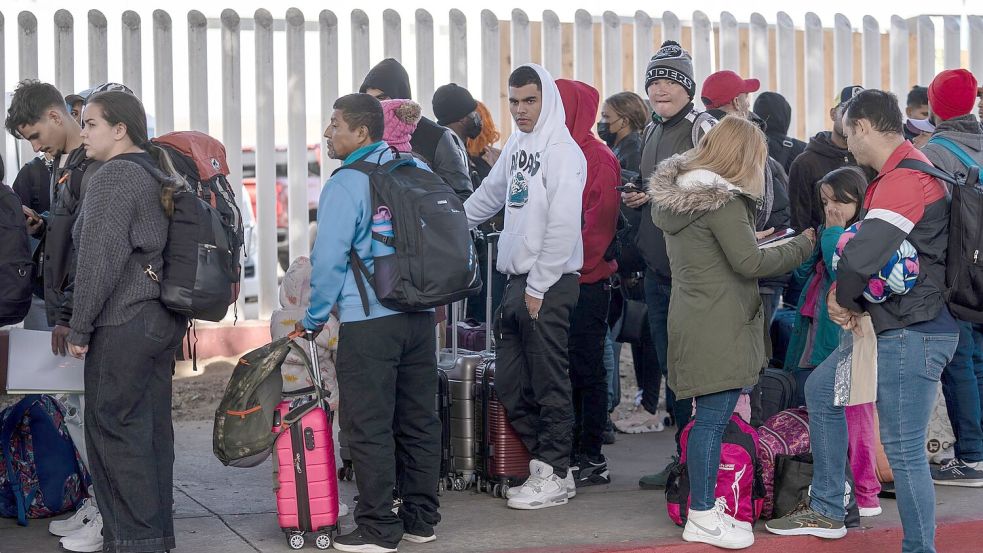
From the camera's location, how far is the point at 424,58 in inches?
403

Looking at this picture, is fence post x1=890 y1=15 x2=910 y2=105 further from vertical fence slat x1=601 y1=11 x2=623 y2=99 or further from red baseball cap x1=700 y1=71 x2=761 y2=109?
red baseball cap x1=700 y1=71 x2=761 y2=109

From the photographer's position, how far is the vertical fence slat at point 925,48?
460 inches

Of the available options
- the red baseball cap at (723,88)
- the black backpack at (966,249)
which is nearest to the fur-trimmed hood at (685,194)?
the black backpack at (966,249)

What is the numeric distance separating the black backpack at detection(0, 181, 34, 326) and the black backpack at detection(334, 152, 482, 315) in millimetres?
1431

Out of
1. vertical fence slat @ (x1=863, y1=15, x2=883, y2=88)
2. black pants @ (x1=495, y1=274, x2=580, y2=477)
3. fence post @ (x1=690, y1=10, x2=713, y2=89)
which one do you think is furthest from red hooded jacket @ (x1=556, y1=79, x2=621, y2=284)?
vertical fence slat @ (x1=863, y1=15, x2=883, y2=88)

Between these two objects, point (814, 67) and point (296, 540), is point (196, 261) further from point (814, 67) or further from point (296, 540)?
point (814, 67)

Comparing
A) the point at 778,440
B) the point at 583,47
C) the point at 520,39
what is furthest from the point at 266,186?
the point at 778,440

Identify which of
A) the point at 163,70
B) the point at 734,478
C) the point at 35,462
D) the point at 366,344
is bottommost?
the point at 734,478

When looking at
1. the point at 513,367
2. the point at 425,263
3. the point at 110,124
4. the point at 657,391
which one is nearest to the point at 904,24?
the point at 657,391

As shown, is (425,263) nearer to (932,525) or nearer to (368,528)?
(368,528)

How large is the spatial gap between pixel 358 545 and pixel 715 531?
1.55 m

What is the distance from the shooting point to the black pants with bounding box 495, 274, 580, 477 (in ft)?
20.1

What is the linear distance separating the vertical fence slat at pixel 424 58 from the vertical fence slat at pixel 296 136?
0.92 metres

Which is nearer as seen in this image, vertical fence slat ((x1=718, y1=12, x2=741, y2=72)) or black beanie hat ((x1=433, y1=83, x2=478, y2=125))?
black beanie hat ((x1=433, y1=83, x2=478, y2=125))
